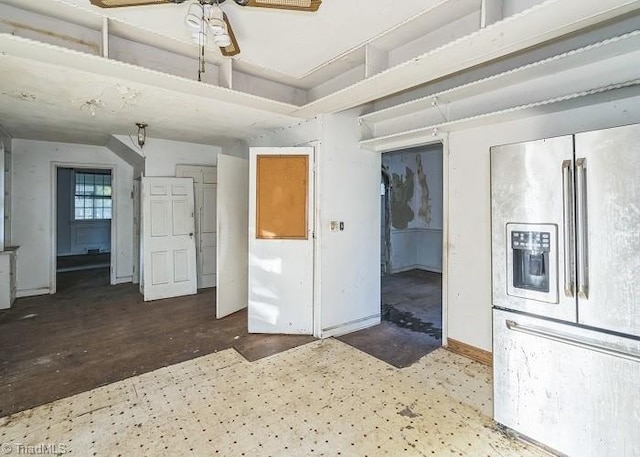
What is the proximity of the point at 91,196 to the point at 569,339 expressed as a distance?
37.1ft

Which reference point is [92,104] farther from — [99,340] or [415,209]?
[415,209]

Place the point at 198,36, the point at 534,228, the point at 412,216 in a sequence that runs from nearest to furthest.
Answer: the point at 534,228
the point at 198,36
the point at 412,216

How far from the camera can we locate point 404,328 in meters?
3.70

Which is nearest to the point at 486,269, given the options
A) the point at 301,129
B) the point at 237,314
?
the point at 301,129

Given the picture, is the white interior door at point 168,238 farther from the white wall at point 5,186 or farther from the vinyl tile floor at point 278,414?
the vinyl tile floor at point 278,414

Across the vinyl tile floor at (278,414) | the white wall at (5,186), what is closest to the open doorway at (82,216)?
the white wall at (5,186)

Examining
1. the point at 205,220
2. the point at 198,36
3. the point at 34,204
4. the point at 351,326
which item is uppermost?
the point at 198,36

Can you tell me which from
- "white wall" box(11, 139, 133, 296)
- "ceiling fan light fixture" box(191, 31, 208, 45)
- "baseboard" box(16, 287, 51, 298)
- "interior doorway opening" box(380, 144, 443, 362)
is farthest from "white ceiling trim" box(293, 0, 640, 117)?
"baseboard" box(16, 287, 51, 298)

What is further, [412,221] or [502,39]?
[412,221]

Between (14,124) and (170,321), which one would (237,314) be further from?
(14,124)

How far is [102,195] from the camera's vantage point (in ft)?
31.3

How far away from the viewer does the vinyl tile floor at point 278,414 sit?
1.79 m

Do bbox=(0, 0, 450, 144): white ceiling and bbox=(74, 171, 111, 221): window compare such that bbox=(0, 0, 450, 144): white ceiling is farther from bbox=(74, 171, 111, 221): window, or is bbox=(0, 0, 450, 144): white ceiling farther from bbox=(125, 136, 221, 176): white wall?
bbox=(74, 171, 111, 221): window

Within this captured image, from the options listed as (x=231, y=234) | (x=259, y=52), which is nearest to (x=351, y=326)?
(x=231, y=234)
